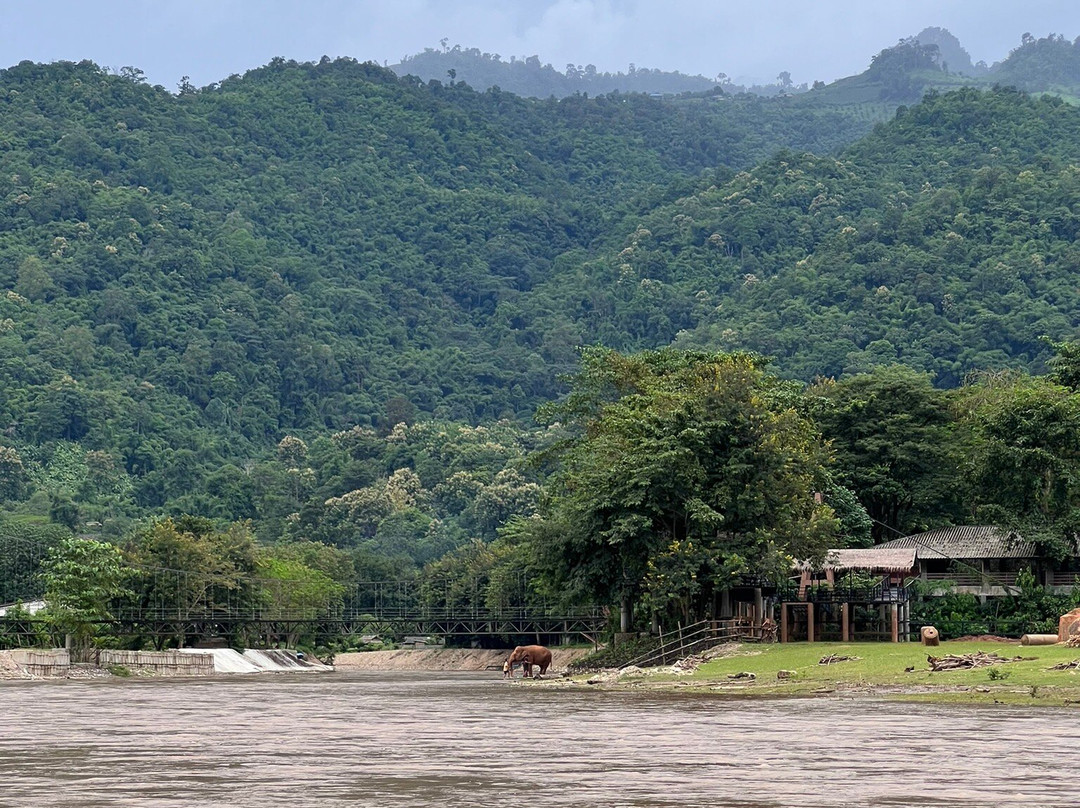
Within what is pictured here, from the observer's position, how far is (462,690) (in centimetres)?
6103

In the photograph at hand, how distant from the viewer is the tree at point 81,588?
322 ft

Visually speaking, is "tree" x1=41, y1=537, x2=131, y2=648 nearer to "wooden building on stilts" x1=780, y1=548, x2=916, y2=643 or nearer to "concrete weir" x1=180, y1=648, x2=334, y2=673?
"concrete weir" x1=180, y1=648, x2=334, y2=673

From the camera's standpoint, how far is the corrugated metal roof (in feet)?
250

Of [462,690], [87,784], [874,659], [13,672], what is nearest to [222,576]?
[13,672]

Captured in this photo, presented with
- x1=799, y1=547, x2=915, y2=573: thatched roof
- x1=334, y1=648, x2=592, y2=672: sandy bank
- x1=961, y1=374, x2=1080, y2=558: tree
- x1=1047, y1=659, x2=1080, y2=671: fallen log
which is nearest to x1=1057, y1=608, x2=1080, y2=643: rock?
x1=1047, y1=659, x2=1080, y2=671: fallen log

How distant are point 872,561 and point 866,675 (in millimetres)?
25243

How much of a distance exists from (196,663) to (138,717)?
192ft

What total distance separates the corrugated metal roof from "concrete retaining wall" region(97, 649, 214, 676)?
40.0 metres

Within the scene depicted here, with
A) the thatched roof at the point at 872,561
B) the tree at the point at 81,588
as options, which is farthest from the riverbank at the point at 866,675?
the tree at the point at 81,588

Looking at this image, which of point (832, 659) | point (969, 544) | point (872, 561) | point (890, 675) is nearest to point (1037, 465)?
point (969, 544)

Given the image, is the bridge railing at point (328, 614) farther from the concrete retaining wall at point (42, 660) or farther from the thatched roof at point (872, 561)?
the thatched roof at point (872, 561)

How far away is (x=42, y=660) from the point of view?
93062mm

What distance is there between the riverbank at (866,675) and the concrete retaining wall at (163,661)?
1590 inches

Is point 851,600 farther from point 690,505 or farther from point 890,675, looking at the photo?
point 890,675
